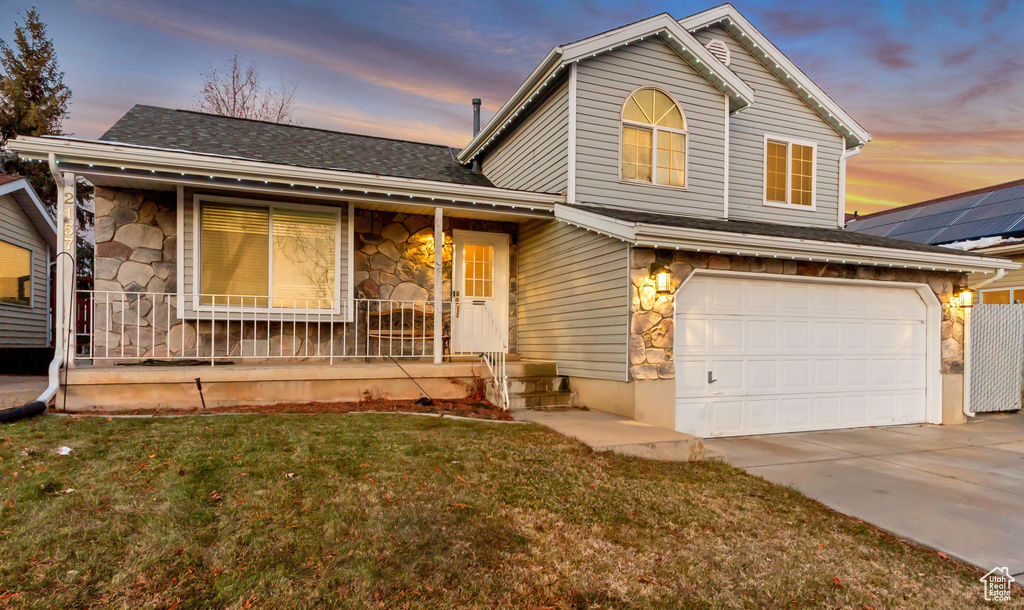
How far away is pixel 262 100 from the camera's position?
19.4 metres

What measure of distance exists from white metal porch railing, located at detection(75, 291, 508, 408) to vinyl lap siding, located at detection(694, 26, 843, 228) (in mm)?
5171

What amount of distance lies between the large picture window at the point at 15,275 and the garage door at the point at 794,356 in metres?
13.2

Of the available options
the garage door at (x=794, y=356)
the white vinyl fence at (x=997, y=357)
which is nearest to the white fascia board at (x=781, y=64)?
the garage door at (x=794, y=356)

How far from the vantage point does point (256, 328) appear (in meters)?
7.77

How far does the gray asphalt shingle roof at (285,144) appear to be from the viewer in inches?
317

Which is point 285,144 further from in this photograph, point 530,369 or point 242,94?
point 242,94

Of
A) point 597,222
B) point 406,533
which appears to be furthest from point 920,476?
point 406,533

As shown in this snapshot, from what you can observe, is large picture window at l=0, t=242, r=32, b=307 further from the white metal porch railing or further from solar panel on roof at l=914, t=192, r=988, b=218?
solar panel on roof at l=914, t=192, r=988, b=218

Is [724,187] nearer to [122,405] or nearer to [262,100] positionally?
[122,405]

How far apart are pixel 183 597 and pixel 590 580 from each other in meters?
1.88

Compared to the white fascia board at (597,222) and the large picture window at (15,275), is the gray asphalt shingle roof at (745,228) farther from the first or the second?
the large picture window at (15,275)

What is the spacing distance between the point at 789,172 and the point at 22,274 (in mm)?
15881

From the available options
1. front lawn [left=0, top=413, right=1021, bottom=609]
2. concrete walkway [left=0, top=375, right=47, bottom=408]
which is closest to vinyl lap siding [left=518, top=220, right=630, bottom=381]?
front lawn [left=0, top=413, right=1021, bottom=609]

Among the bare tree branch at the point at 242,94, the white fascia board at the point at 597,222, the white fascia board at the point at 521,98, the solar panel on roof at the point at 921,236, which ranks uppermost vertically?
the bare tree branch at the point at 242,94
